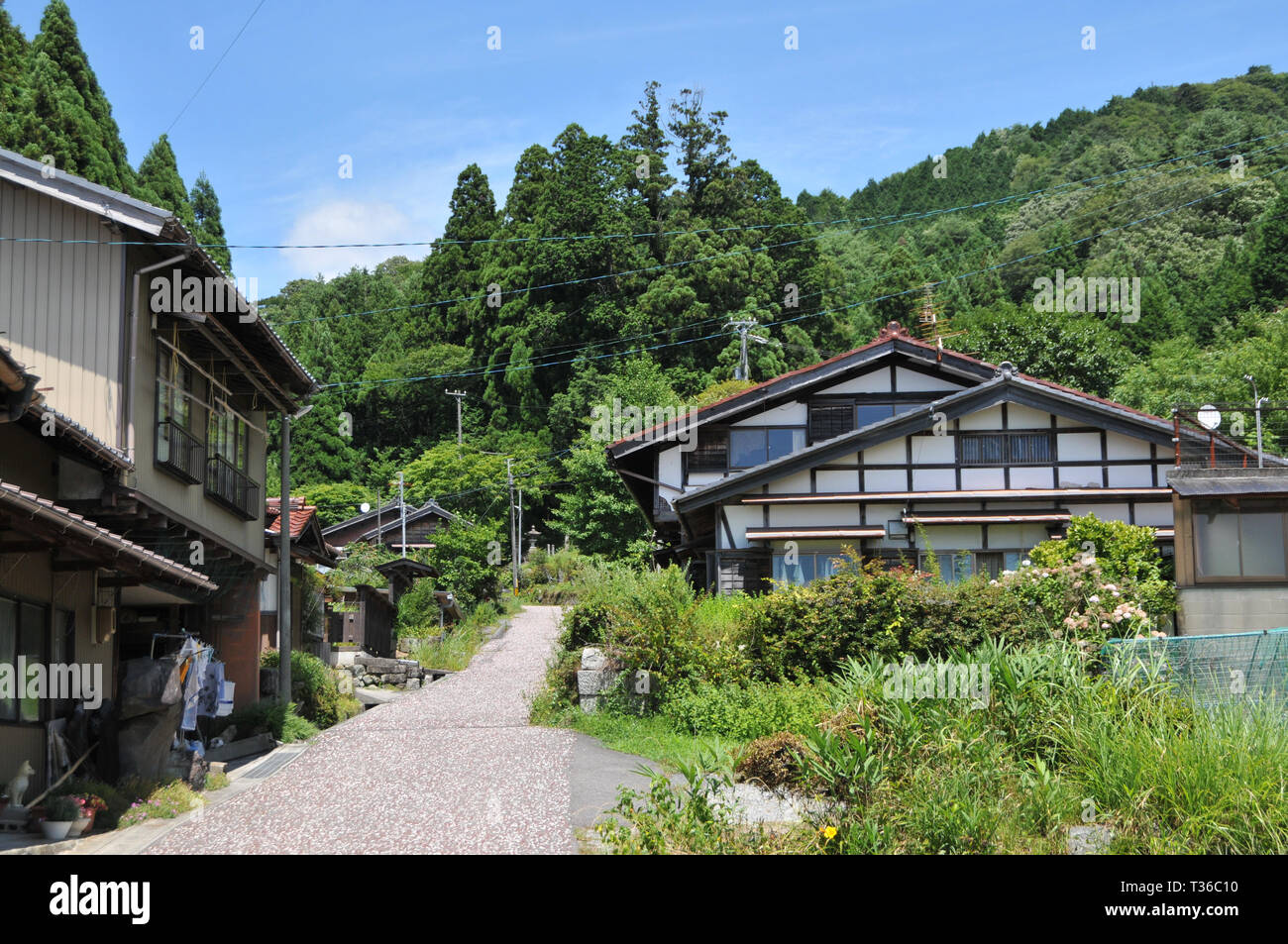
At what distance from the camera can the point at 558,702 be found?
16.9 meters

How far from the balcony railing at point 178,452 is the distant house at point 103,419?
0.11 feet

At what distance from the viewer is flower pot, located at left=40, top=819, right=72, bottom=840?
1100 centimetres

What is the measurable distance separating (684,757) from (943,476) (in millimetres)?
11696

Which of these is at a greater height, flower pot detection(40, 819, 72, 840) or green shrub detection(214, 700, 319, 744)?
flower pot detection(40, 819, 72, 840)

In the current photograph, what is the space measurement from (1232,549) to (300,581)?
20.5 meters

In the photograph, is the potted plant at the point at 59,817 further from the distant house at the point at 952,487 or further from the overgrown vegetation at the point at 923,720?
the distant house at the point at 952,487

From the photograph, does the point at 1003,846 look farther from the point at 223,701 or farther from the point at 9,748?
the point at 223,701

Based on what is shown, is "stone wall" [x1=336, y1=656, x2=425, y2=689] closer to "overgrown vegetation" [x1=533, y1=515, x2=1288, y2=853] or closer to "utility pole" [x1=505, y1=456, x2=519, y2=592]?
"overgrown vegetation" [x1=533, y1=515, x2=1288, y2=853]

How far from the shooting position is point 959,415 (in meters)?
22.8

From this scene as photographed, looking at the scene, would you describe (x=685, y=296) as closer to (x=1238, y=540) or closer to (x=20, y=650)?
(x=1238, y=540)

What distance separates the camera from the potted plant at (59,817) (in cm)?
1101

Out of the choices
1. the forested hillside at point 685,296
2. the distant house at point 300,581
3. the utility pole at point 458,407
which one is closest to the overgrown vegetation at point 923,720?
the distant house at point 300,581

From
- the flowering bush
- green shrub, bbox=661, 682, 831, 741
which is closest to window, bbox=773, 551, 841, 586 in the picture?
the flowering bush

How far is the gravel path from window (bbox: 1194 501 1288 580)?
9269 mm
